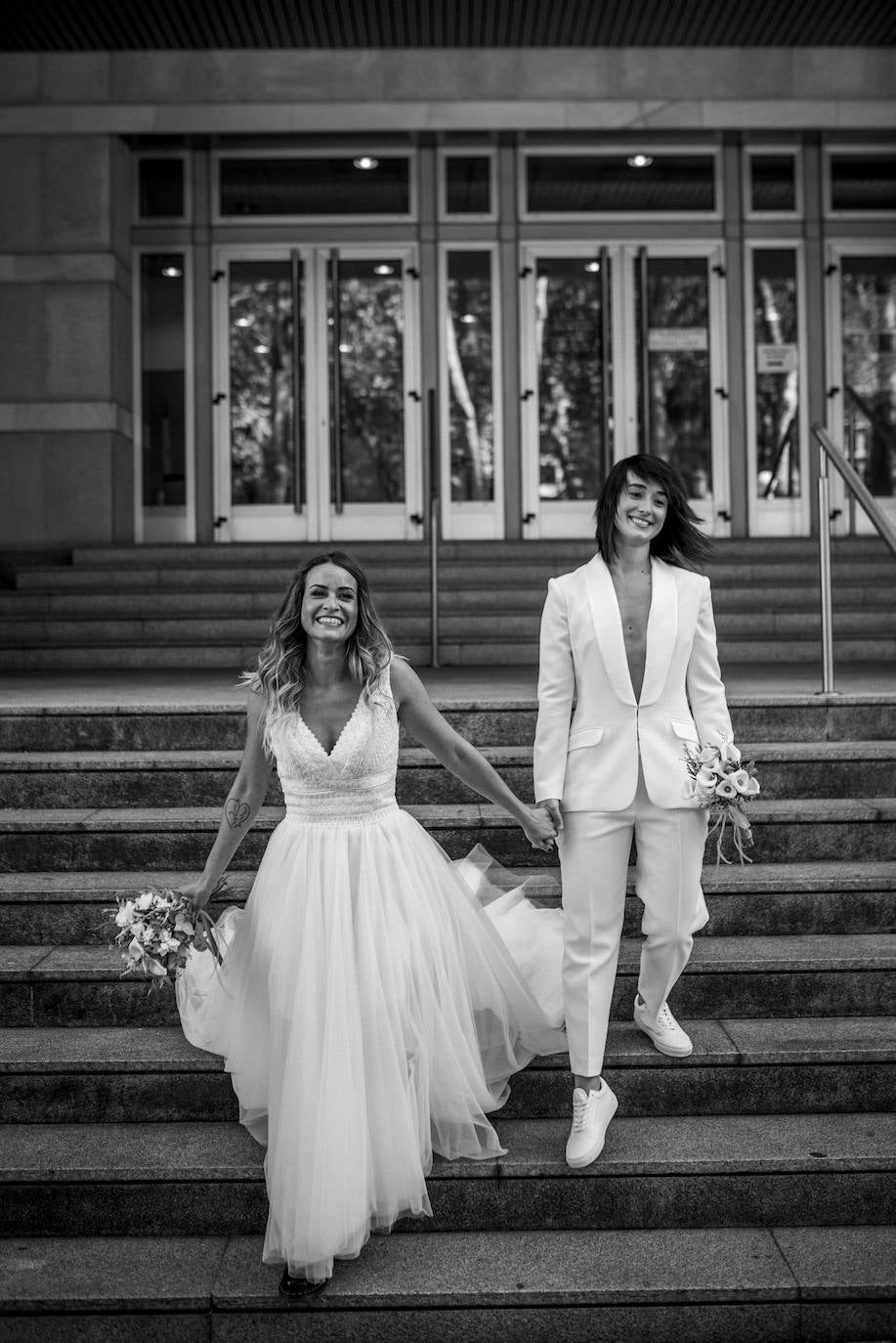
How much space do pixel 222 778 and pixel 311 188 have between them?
29.5 feet

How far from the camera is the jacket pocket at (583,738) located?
11.7 feet

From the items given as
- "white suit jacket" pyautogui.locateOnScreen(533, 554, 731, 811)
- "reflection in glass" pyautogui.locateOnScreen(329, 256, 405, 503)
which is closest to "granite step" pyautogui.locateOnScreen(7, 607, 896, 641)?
"reflection in glass" pyautogui.locateOnScreen(329, 256, 405, 503)

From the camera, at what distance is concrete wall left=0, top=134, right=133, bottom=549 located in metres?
11.5

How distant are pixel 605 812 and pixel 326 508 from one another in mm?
9307

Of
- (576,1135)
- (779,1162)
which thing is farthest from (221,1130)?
(779,1162)

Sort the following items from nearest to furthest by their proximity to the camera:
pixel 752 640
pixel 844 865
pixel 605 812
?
pixel 605 812, pixel 844 865, pixel 752 640

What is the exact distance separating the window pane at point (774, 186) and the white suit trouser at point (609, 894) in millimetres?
10522

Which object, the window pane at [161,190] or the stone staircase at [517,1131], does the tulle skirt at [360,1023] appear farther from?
the window pane at [161,190]

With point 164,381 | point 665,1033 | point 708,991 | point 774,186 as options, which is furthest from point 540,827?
point 774,186

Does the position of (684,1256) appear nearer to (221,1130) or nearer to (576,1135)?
(576,1135)

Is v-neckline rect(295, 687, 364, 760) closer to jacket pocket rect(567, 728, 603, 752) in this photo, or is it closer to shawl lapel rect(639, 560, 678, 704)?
jacket pocket rect(567, 728, 603, 752)

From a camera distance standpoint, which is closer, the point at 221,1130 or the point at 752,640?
the point at 221,1130

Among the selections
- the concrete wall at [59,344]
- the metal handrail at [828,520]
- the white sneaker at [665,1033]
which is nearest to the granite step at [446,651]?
the metal handrail at [828,520]

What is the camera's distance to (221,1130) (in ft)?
12.3
